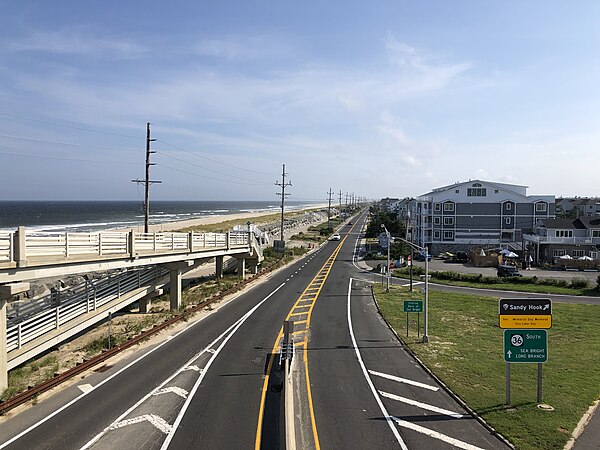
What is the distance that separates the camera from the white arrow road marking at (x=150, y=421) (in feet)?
44.6

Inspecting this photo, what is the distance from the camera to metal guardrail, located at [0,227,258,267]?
1580cm

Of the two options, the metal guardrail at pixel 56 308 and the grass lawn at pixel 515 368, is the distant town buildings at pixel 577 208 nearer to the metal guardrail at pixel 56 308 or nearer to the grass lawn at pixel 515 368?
the grass lawn at pixel 515 368

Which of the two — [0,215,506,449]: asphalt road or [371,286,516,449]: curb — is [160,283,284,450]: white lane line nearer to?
[0,215,506,449]: asphalt road

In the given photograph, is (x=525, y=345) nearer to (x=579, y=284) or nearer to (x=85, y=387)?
(x=85, y=387)

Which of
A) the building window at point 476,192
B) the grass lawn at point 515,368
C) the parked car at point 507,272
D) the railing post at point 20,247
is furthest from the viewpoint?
the building window at point 476,192

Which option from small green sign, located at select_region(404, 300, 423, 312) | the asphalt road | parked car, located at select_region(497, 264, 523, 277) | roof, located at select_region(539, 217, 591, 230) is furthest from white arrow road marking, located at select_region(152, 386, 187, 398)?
roof, located at select_region(539, 217, 591, 230)

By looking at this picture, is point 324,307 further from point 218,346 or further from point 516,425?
point 516,425

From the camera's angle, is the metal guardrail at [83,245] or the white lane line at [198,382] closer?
the white lane line at [198,382]

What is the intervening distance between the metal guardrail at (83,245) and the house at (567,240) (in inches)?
2106

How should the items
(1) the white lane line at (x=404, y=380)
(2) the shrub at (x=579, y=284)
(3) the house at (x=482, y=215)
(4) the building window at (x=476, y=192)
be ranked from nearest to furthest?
1. (1) the white lane line at (x=404, y=380)
2. (2) the shrub at (x=579, y=284)
3. (3) the house at (x=482, y=215)
4. (4) the building window at (x=476, y=192)

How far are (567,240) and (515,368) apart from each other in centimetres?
5331

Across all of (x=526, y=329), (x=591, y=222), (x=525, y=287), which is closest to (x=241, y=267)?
(x=525, y=287)

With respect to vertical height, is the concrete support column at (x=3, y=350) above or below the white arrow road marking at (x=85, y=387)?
above

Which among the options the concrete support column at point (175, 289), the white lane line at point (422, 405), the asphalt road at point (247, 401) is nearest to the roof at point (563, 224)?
the asphalt road at point (247, 401)
